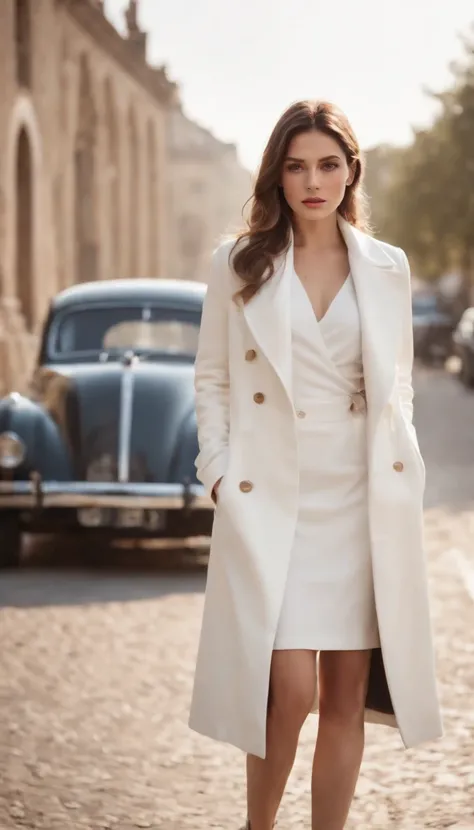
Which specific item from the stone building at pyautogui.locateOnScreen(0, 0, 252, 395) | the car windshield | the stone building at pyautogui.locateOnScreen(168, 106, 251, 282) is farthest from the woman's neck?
the stone building at pyautogui.locateOnScreen(168, 106, 251, 282)

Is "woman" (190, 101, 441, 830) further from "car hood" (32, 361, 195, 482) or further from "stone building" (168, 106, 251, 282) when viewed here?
"stone building" (168, 106, 251, 282)

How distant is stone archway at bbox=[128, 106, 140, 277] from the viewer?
40.8 metres

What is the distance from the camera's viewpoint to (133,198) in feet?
136

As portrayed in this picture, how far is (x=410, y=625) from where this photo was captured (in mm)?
3770

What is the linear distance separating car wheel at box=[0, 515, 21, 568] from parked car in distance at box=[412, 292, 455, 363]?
28.6 metres

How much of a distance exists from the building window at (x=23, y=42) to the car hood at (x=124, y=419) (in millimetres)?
18271

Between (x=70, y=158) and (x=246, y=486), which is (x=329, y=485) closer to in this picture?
(x=246, y=486)

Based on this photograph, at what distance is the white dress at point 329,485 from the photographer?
12.1 feet

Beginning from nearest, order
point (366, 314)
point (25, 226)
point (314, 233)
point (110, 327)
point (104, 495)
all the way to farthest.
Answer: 1. point (366, 314)
2. point (314, 233)
3. point (104, 495)
4. point (110, 327)
5. point (25, 226)

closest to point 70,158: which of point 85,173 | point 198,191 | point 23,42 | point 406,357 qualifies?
point 85,173

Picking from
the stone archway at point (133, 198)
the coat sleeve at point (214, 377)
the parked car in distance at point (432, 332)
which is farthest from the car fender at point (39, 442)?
the stone archway at point (133, 198)

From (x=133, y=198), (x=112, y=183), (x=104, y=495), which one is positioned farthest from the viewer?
(x=133, y=198)

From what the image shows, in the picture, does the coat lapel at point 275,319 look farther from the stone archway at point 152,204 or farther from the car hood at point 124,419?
the stone archway at point 152,204

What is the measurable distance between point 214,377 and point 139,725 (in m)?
2.09
